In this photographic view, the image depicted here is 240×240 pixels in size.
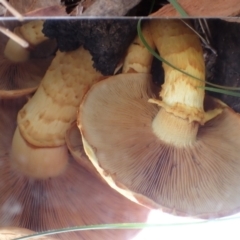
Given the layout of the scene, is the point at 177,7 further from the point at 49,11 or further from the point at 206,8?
the point at 49,11

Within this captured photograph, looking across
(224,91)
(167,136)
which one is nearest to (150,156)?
(167,136)

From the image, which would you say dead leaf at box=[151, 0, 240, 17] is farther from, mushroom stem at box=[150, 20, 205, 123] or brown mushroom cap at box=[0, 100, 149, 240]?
brown mushroom cap at box=[0, 100, 149, 240]

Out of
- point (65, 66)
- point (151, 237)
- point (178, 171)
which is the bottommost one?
point (151, 237)

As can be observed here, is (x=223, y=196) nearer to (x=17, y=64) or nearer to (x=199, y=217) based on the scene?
(x=199, y=217)

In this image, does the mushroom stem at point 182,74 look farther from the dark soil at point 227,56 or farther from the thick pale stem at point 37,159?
the thick pale stem at point 37,159

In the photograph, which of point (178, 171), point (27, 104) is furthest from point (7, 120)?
point (178, 171)

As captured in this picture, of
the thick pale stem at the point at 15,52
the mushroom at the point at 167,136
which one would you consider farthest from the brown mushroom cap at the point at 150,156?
the thick pale stem at the point at 15,52
